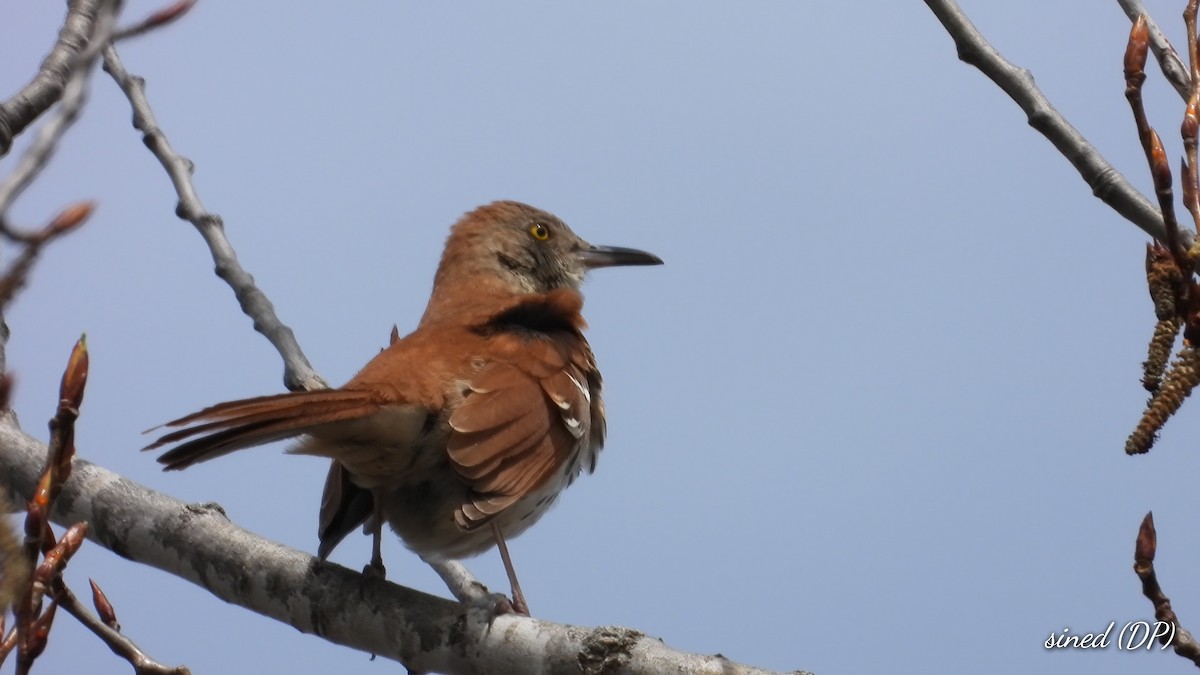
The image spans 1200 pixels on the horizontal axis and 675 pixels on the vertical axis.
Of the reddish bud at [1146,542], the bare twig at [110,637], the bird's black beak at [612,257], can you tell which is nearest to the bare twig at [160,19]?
the bare twig at [110,637]

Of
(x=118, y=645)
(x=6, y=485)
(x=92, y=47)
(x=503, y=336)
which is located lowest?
(x=118, y=645)

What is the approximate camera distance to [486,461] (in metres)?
3.89

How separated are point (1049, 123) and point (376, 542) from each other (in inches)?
81.7

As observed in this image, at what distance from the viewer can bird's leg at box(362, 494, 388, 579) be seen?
3436mm

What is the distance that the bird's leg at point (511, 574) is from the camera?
348cm

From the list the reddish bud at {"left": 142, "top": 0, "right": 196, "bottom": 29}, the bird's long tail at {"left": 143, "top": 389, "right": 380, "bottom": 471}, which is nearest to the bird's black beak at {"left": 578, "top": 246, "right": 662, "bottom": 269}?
the bird's long tail at {"left": 143, "top": 389, "right": 380, "bottom": 471}

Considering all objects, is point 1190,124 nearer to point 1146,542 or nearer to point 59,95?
point 1146,542

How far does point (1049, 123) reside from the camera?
8.77ft

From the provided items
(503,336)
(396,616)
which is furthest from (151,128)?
(396,616)

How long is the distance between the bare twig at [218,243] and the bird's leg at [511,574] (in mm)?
758

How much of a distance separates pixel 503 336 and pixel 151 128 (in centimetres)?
131

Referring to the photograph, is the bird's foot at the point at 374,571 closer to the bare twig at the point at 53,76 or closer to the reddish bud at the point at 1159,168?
the bare twig at the point at 53,76

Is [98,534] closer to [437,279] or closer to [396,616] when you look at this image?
[396,616]

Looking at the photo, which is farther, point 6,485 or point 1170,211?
point 6,485
